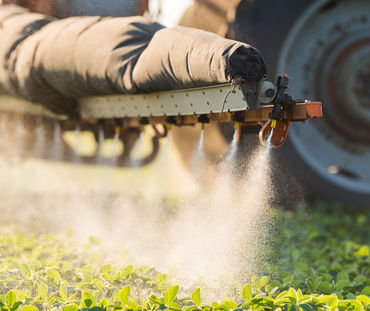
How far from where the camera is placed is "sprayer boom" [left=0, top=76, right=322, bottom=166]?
76.2 inches

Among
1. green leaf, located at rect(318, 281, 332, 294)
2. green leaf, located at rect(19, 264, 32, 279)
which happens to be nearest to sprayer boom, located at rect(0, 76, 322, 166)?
green leaf, located at rect(318, 281, 332, 294)

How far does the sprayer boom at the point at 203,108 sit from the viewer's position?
1935mm

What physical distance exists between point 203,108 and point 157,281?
2.17ft

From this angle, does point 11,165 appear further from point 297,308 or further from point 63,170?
point 297,308

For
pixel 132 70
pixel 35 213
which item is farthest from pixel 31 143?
pixel 132 70

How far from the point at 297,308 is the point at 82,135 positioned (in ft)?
7.88

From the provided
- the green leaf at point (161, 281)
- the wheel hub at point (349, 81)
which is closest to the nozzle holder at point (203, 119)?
the green leaf at point (161, 281)

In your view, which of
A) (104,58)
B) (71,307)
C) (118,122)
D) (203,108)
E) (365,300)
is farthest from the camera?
(118,122)

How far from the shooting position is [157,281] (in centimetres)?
197

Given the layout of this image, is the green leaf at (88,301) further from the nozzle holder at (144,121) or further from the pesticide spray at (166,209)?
the nozzle holder at (144,121)

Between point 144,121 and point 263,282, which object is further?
point 144,121

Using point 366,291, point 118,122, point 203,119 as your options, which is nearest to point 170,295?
point 366,291

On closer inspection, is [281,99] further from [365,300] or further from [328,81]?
[328,81]

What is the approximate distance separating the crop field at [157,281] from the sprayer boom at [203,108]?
15.4 inches
